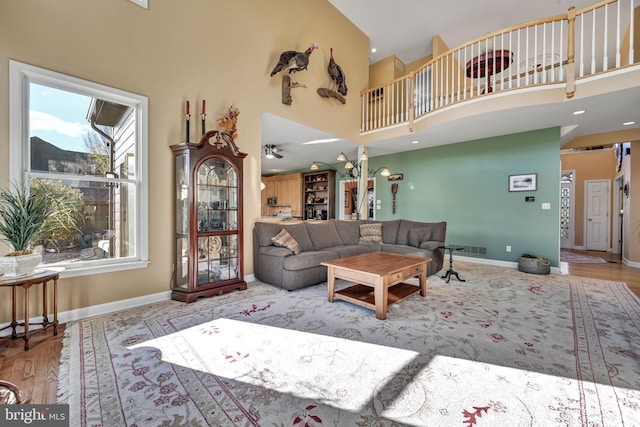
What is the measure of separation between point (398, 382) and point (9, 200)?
3253 millimetres

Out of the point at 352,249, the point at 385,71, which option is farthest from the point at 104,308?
the point at 385,71

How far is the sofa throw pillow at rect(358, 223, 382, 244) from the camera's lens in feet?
17.8

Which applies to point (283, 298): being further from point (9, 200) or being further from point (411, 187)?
point (411, 187)

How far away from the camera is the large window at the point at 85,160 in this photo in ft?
7.98

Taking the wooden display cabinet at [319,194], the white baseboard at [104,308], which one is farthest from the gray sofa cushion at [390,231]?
the white baseboard at [104,308]

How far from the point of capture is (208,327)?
8.22 feet

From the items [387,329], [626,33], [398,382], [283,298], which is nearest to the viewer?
[398,382]

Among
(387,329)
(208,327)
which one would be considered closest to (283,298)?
(208,327)

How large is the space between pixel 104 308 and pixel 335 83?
532 centimetres

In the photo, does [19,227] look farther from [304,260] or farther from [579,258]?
[579,258]

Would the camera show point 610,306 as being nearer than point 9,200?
No

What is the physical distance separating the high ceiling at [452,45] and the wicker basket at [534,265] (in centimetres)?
247

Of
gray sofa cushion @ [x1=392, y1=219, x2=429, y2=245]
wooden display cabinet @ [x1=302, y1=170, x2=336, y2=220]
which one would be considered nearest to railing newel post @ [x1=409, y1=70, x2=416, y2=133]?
gray sofa cushion @ [x1=392, y1=219, x2=429, y2=245]

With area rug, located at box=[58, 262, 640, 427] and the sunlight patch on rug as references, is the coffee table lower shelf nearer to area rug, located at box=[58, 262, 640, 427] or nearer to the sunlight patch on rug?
area rug, located at box=[58, 262, 640, 427]
